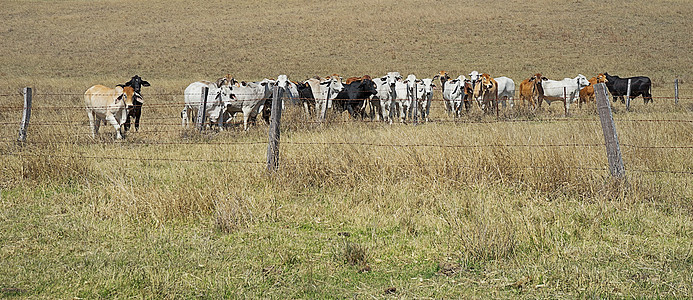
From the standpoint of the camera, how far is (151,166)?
1057 cm

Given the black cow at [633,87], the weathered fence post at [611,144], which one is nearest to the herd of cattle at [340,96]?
the black cow at [633,87]

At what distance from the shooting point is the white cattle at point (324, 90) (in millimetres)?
19062

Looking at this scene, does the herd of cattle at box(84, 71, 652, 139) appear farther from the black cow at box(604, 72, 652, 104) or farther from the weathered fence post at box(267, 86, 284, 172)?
the weathered fence post at box(267, 86, 284, 172)

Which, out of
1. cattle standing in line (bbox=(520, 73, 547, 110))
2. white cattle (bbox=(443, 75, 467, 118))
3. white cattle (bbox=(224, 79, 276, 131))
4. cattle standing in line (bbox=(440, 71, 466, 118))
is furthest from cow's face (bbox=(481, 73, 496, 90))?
white cattle (bbox=(224, 79, 276, 131))

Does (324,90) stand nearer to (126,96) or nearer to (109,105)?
(126,96)

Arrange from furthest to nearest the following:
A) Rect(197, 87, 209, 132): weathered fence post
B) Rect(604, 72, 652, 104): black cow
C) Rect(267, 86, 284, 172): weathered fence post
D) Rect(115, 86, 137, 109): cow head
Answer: Rect(604, 72, 652, 104): black cow, Rect(197, 87, 209, 132): weathered fence post, Rect(115, 86, 137, 109): cow head, Rect(267, 86, 284, 172): weathered fence post


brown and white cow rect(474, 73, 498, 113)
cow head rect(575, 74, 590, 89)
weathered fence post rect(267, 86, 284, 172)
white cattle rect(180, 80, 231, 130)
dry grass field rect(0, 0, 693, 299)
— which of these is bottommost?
dry grass field rect(0, 0, 693, 299)

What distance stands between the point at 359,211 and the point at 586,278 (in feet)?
9.27

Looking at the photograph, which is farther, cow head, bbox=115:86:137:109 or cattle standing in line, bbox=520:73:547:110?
cattle standing in line, bbox=520:73:547:110

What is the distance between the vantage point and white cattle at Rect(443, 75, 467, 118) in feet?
65.4

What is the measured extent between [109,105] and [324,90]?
681 cm

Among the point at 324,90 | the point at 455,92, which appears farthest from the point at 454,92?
the point at 324,90

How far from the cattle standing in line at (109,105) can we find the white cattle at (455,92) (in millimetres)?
9742

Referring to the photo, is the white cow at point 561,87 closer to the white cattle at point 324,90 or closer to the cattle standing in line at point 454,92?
the cattle standing in line at point 454,92
